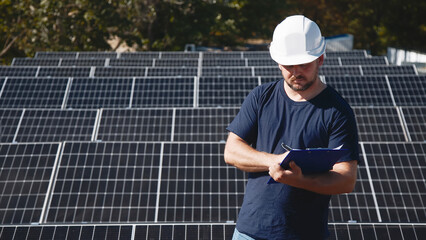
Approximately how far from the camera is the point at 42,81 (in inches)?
430

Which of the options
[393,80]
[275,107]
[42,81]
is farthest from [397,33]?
[275,107]

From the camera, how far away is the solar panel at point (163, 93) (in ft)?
33.6

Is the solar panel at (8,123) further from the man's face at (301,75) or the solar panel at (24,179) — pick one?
the man's face at (301,75)

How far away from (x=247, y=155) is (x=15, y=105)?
9032mm

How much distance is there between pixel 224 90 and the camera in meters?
10.4

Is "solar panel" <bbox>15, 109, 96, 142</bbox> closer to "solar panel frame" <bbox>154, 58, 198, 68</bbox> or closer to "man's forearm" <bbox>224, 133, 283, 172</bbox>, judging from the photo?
"man's forearm" <bbox>224, 133, 283, 172</bbox>

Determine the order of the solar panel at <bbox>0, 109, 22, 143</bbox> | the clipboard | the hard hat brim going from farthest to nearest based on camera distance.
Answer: the solar panel at <bbox>0, 109, 22, 143</bbox>
the hard hat brim
the clipboard

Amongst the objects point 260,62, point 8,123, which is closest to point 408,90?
point 260,62

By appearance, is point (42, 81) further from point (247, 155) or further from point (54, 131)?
point (247, 155)

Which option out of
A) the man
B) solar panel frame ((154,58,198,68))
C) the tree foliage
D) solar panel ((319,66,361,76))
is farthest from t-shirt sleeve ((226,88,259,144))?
the tree foliage

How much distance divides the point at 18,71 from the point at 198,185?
930cm

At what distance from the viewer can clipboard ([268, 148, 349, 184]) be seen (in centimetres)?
246

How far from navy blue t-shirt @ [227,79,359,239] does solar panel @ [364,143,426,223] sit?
296cm

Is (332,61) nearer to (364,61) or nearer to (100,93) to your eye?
(364,61)
